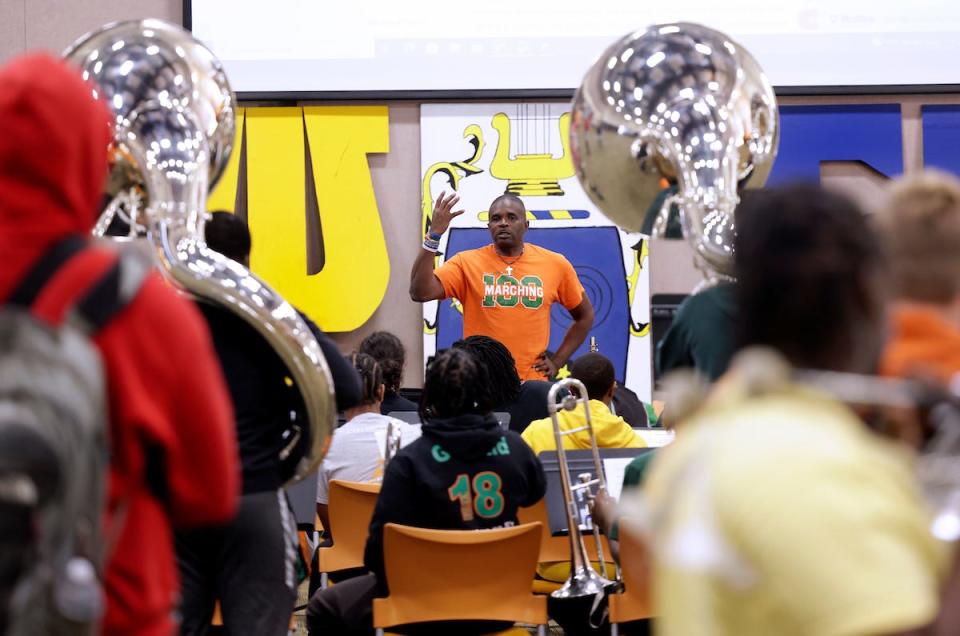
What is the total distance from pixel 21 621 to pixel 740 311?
→ 0.84 metres

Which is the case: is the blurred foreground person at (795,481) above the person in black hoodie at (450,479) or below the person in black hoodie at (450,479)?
above

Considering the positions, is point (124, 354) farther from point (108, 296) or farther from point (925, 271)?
point (925, 271)

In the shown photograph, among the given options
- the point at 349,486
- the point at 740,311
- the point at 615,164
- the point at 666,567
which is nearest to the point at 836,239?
the point at 740,311

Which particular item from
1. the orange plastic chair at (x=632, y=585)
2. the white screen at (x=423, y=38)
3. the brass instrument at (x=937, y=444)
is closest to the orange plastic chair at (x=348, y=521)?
the orange plastic chair at (x=632, y=585)

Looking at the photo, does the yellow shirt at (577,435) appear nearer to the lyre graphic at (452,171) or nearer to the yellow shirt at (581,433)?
the yellow shirt at (581,433)

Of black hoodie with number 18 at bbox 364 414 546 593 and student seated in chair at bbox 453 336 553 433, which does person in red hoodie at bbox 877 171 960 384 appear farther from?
student seated in chair at bbox 453 336 553 433

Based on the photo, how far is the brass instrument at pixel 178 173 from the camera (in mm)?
2600

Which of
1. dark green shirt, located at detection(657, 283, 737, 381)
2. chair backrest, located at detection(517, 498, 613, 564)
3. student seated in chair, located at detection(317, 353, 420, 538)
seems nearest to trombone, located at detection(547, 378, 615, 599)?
chair backrest, located at detection(517, 498, 613, 564)

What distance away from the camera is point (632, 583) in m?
3.20

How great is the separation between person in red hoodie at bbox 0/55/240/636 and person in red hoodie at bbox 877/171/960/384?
0.85m

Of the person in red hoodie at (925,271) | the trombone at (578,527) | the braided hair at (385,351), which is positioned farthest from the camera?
the braided hair at (385,351)

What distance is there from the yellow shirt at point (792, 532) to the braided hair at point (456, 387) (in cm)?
210

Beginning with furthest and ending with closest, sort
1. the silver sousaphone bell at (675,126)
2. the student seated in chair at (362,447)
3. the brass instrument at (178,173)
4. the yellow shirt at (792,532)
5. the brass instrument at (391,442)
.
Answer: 1. the student seated in chair at (362,447)
2. the brass instrument at (391,442)
3. the silver sousaphone bell at (675,126)
4. the brass instrument at (178,173)
5. the yellow shirt at (792,532)

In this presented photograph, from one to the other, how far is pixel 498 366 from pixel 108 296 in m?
3.26
